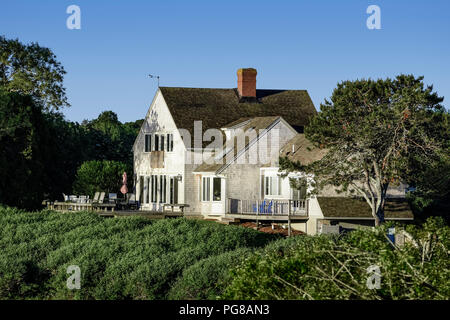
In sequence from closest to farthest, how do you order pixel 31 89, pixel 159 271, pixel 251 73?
1. pixel 159 271
2. pixel 251 73
3. pixel 31 89

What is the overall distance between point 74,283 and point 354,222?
17775mm

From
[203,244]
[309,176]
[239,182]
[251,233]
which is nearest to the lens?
[203,244]

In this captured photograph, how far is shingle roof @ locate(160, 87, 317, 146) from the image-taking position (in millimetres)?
43719

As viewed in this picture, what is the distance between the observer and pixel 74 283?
21.5 meters

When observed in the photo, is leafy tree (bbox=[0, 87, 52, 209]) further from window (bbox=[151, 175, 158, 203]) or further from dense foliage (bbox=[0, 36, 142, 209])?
window (bbox=[151, 175, 158, 203])

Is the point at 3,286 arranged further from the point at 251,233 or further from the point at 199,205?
the point at 199,205

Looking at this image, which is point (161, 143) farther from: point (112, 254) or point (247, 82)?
point (112, 254)

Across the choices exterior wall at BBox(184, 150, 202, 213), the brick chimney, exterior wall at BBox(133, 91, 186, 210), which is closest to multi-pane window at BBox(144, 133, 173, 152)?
exterior wall at BBox(133, 91, 186, 210)

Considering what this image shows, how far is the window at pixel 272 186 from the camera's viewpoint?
38781 millimetres

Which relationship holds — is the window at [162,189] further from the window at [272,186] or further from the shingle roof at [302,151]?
the shingle roof at [302,151]

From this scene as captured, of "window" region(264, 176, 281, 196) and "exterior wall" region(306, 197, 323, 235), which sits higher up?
"window" region(264, 176, 281, 196)

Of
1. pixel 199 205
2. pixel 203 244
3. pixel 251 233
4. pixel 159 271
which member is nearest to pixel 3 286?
pixel 159 271

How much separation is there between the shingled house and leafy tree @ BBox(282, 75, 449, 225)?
1.59 metres

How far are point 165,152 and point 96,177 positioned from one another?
5.42m
